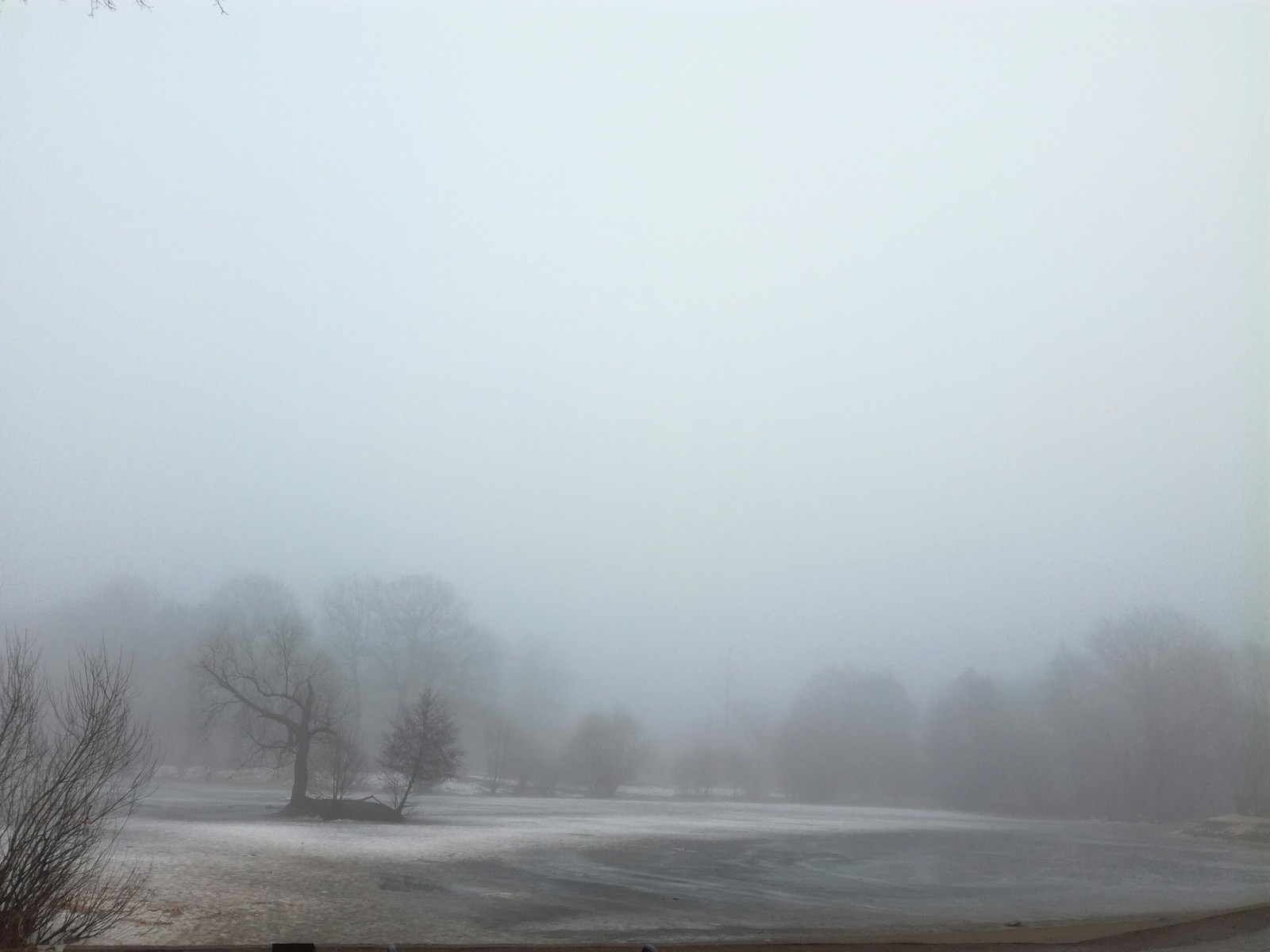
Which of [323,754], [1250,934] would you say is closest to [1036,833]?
[1250,934]

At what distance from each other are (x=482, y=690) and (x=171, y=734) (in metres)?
14.6

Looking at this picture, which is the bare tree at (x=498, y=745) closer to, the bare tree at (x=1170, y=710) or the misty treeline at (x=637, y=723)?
the misty treeline at (x=637, y=723)

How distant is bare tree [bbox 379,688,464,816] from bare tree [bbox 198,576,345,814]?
227 cm

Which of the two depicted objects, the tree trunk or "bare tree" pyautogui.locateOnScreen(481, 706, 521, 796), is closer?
the tree trunk

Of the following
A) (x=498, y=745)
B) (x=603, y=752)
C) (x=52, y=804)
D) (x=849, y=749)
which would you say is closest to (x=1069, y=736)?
(x=849, y=749)

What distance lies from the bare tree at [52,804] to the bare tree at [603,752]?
38.3m

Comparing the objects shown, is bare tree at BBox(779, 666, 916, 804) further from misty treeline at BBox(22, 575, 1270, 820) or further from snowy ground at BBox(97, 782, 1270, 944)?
snowy ground at BBox(97, 782, 1270, 944)

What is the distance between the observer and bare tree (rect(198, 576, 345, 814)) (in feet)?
96.9

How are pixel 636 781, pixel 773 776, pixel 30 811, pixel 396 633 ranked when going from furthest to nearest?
pixel 773 776
pixel 636 781
pixel 396 633
pixel 30 811

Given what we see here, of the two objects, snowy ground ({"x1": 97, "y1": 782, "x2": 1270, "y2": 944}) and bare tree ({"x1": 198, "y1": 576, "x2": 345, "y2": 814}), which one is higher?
bare tree ({"x1": 198, "y1": 576, "x2": 345, "y2": 814})

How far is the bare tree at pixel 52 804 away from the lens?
9492mm

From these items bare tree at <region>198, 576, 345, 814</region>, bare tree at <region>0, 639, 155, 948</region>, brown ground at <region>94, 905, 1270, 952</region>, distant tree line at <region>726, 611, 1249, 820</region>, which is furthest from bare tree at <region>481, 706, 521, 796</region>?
bare tree at <region>0, 639, 155, 948</region>

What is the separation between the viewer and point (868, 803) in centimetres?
6247

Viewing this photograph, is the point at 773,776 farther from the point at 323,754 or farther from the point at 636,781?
the point at 323,754
